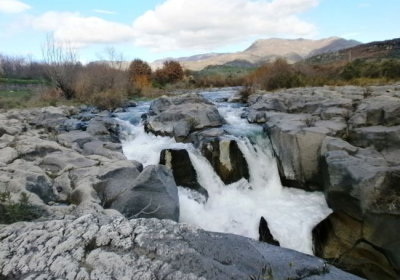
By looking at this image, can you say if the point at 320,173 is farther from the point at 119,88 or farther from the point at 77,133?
the point at 119,88

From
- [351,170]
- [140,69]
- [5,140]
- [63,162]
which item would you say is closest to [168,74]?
[140,69]

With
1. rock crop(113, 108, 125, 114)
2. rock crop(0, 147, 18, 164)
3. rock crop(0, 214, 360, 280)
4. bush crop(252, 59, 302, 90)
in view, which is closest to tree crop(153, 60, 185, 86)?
bush crop(252, 59, 302, 90)

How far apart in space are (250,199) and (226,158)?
128 cm

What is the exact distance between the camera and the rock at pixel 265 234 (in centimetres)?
572

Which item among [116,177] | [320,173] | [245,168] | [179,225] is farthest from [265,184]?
[179,225]

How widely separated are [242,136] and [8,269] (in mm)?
6713

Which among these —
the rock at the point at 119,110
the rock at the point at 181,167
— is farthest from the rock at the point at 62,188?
the rock at the point at 119,110

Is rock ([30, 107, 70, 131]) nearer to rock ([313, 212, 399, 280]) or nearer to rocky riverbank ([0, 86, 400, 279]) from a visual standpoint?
rocky riverbank ([0, 86, 400, 279])

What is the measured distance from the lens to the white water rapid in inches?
235

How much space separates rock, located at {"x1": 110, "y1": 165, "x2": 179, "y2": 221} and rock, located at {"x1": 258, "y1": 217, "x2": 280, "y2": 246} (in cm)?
182

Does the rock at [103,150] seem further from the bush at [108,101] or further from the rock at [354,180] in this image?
the bush at [108,101]

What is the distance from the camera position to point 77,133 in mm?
8844

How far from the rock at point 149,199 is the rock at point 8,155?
2.29m

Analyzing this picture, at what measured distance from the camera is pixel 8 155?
229 inches
